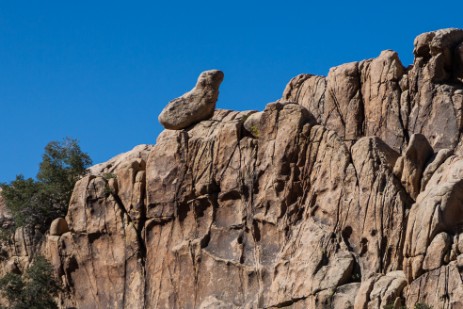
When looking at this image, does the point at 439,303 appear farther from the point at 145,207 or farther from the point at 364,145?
the point at 145,207

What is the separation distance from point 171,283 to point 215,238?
4023 mm

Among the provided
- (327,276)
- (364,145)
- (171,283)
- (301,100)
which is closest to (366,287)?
(327,276)

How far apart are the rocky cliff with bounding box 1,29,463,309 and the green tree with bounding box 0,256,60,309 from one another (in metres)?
0.87

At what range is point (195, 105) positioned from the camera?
3890 inches

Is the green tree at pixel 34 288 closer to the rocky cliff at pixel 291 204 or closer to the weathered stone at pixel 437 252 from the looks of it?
the rocky cliff at pixel 291 204

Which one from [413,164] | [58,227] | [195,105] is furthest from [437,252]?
[58,227]

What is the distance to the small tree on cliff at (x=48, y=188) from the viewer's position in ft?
341

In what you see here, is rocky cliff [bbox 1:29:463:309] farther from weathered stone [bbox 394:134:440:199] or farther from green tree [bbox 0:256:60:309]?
green tree [bbox 0:256:60:309]

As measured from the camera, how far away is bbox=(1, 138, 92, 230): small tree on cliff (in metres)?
104

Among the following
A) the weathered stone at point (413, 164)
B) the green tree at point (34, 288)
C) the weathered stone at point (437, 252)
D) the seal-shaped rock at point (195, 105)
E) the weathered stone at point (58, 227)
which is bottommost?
the weathered stone at point (437, 252)

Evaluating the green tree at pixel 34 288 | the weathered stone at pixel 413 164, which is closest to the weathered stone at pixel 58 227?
the green tree at pixel 34 288

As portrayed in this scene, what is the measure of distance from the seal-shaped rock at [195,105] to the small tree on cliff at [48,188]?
1002 centimetres

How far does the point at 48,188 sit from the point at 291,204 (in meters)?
20.2

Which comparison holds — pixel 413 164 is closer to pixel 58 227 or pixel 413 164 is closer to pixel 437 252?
pixel 437 252
